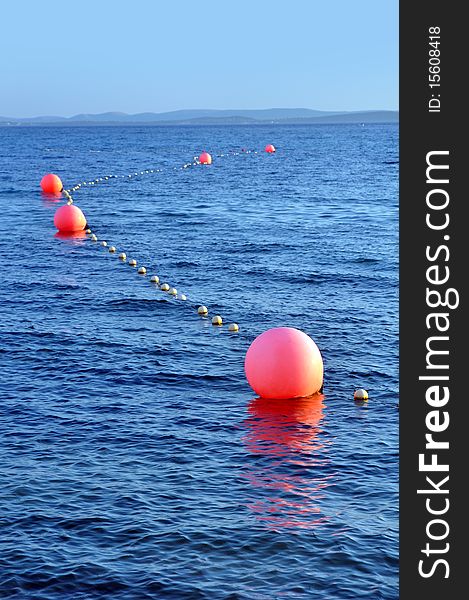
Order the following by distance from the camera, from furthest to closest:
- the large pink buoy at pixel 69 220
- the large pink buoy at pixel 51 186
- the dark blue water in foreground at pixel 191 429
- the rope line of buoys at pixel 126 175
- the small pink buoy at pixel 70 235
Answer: the rope line of buoys at pixel 126 175 → the large pink buoy at pixel 51 186 → the large pink buoy at pixel 69 220 → the small pink buoy at pixel 70 235 → the dark blue water in foreground at pixel 191 429

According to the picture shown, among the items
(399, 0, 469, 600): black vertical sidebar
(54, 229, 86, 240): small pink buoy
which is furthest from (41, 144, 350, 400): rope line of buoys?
(54, 229, 86, 240): small pink buoy

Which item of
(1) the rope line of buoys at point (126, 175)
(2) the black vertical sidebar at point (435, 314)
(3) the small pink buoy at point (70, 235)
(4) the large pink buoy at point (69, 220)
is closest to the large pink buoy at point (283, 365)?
(2) the black vertical sidebar at point (435, 314)

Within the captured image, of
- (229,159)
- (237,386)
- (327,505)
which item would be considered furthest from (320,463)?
(229,159)

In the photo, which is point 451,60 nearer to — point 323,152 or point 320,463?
point 320,463

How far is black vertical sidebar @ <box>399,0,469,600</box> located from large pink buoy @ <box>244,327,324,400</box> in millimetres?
14855

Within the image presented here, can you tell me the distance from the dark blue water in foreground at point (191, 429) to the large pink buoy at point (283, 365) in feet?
1.72

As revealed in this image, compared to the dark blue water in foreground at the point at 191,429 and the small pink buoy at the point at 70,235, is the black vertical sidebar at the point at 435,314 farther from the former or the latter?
the small pink buoy at the point at 70,235

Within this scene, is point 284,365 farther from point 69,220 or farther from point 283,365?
point 69,220

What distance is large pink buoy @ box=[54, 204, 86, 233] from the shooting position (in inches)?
2501

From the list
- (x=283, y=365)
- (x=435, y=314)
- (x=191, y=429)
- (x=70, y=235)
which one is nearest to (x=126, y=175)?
(x=70, y=235)

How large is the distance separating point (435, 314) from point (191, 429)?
50.1ft

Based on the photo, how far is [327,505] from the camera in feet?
74.5

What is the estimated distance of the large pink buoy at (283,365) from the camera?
92.7 feet

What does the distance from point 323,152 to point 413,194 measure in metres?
171
